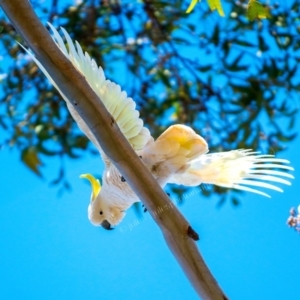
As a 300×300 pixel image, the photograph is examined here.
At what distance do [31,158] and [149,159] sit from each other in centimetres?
99

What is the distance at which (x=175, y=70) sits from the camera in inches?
73.0

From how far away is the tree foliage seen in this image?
177 centimetres

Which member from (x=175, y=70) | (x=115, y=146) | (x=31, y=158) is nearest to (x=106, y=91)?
(x=115, y=146)

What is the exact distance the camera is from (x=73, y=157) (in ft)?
5.74

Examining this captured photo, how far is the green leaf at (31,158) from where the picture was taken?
5.53 feet

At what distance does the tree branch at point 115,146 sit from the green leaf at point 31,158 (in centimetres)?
109

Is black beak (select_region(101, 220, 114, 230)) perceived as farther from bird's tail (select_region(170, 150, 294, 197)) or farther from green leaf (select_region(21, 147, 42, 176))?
green leaf (select_region(21, 147, 42, 176))

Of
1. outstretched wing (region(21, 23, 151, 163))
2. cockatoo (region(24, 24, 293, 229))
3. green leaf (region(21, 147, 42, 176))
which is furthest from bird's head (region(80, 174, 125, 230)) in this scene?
green leaf (region(21, 147, 42, 176))

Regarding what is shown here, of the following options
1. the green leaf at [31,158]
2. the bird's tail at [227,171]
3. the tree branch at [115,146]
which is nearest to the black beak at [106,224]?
the bird's tail at [227,171]

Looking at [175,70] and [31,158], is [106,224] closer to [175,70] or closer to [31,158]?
[31,158]

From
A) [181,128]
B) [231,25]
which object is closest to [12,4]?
[181,128]

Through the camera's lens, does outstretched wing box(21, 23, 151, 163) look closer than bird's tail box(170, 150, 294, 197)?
Yes

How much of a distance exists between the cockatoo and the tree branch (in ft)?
0.18

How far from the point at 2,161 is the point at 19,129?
151 mm
